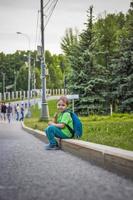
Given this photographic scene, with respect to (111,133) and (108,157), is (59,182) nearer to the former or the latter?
(108,157)

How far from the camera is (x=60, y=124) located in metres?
11.1

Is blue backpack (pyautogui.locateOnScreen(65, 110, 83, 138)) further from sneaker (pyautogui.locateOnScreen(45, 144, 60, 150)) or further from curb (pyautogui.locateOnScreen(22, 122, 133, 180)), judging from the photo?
curb (pyautogui.locateOnScreen(22, 122, 133, 180))

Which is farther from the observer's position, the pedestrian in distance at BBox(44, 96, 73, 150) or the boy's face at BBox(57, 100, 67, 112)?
the boy's face at BBox(57, 100, 67, 112)

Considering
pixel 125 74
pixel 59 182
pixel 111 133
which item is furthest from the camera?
pixel 125 74

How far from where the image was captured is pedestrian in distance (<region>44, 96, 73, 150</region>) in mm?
11023

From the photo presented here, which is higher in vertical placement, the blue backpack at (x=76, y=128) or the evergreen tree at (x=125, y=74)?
the evergreen tree at (x=125, y=74)

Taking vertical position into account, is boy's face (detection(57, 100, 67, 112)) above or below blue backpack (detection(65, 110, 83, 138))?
above

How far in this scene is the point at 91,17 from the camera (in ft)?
159

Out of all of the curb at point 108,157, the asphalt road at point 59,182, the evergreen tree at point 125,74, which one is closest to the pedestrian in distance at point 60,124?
the curb at point 108,157

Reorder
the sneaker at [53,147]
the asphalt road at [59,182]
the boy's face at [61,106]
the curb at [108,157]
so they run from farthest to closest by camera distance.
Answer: the sneaker at [53,147] → the boy's face at [61,106] → the curb at [108,157] → the asphalt road at [59,182]

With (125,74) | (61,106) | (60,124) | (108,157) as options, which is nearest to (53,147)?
(60,124)

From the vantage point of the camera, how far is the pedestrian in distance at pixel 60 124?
1102 cm

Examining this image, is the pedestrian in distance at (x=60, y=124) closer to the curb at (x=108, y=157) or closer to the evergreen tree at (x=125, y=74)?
the curb at (x=108, y=157)

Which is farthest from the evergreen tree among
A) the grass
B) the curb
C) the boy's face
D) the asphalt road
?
the asphalt road
